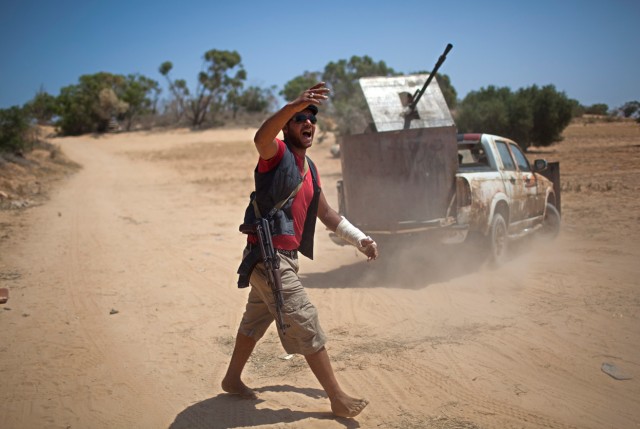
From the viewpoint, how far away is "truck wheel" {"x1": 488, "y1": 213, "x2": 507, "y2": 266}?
7.38 meters

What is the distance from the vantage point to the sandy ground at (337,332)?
3.74 metres

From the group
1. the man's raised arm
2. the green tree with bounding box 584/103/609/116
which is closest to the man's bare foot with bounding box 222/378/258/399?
the man's raised arm

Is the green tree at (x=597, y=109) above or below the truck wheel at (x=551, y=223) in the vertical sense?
above

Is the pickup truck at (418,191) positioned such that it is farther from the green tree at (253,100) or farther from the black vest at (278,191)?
the green tree at (253,100)

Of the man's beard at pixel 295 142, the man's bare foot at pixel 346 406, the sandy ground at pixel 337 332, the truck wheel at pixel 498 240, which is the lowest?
the sandy ground at pixel 337 332

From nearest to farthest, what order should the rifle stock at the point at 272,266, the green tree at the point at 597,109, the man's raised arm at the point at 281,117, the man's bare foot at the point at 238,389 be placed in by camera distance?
the man's raised arm at the point at 281,117 → the rifle stock at the point at 272,266 → the man's bare foot at the point at 238,389 → the green tree at the point at 597,109

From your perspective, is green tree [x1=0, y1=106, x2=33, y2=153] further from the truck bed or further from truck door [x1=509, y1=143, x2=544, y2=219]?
truck door [x1=509, y1=143, x2=544, y2=219]

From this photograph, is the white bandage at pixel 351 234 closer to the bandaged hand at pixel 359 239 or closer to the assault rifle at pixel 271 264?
the bandaged hand at pixel 359 239

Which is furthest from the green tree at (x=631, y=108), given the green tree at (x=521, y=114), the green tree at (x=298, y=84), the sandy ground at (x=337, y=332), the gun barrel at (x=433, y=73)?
the green tree at (x=298, y=84)

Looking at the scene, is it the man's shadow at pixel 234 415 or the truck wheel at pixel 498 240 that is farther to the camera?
the truck wheel at pixel 498 240

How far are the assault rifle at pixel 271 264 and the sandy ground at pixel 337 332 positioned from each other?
808mm

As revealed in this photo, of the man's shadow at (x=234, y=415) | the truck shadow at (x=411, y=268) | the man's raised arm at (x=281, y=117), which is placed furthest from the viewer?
the truck shadow at (x=411, y=268)

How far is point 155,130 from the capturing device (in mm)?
49312

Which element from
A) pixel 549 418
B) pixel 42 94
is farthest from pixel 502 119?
pixel 42 94
